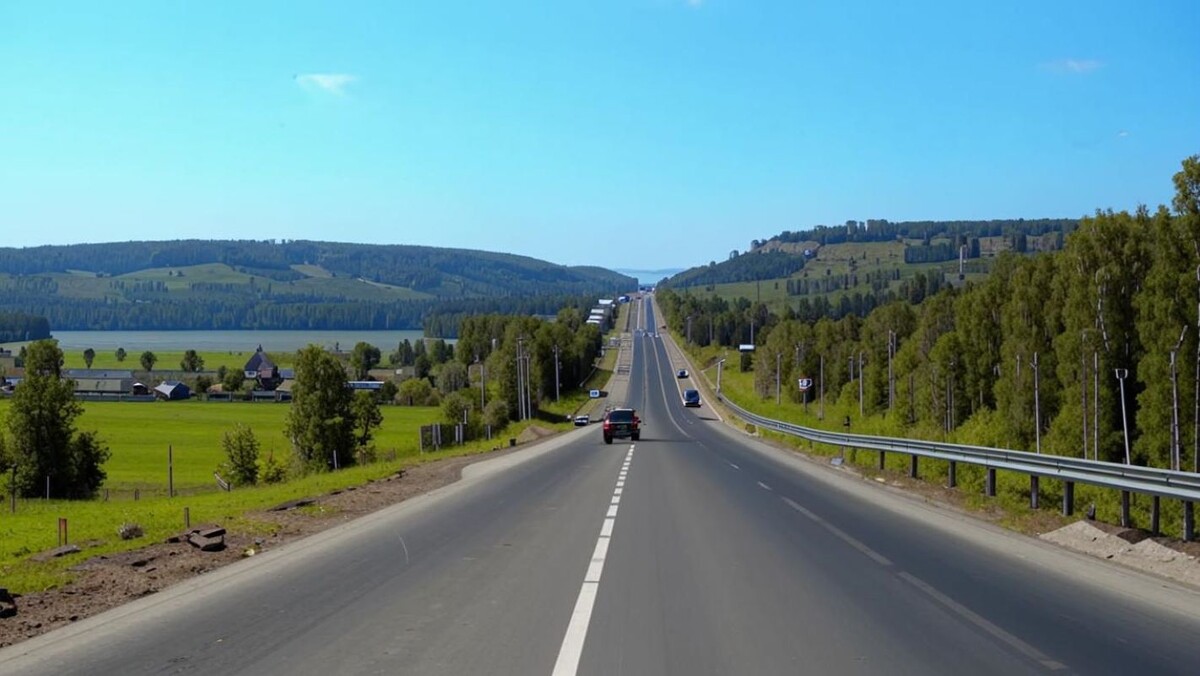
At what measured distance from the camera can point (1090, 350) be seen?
204 ft

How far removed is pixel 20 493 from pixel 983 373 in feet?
234

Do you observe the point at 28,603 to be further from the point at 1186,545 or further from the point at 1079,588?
the point at 1186,545

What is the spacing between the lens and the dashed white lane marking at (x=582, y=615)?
7.61 metres

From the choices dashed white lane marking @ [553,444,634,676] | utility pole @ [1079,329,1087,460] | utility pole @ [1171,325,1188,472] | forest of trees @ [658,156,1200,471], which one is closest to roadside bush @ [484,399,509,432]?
forest of trees @ [658,156,1200,471]

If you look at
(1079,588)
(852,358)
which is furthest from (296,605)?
(852,358)

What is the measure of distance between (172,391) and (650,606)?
508 feet

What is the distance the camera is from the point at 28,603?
35.3 feet

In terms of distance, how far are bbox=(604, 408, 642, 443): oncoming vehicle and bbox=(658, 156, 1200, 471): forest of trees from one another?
1431 centimetres

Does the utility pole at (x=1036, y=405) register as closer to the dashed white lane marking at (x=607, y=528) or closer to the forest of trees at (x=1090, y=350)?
the forest of trees at (x=1090, y=350)

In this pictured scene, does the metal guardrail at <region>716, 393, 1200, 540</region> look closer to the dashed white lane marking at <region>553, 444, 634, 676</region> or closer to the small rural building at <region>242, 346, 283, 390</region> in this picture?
the dashed white lane marking at <region>553, 444, 634, 676</region>

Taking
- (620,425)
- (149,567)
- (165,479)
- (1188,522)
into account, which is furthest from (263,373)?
(1188,522)

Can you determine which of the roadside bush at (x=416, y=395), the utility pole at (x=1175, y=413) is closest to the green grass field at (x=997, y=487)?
the utility pole at (x=1175, y=413)

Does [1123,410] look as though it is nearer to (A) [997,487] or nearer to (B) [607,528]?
(A) [997,487]

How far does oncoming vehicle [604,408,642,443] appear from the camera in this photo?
53656mm
